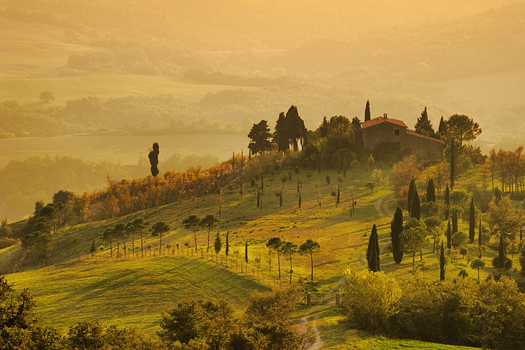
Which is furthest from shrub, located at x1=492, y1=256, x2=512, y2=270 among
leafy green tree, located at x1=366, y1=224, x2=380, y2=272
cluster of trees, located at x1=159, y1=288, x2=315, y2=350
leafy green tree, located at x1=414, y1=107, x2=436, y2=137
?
leafy green tree, located at x1=414, y1=107, x2=436, y2=137

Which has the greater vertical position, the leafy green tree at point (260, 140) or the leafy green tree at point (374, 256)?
the leafy green tree at point (260, 140)

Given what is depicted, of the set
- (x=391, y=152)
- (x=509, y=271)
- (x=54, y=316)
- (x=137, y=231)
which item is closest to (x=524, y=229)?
(x=509, y=271)

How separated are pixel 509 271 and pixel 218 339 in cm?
4987

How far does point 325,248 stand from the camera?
93.4 m

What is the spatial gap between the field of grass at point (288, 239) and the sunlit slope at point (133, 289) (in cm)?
45

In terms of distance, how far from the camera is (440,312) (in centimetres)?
6341

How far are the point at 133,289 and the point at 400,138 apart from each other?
9111cm

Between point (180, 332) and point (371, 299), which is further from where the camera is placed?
point (371, 299)

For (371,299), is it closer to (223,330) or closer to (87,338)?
(223,330)

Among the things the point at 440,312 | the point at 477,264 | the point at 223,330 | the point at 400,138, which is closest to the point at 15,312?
the point at 223,330

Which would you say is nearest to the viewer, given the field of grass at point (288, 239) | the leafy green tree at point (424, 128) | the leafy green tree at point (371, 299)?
the leafy green tree at point (371, 299)

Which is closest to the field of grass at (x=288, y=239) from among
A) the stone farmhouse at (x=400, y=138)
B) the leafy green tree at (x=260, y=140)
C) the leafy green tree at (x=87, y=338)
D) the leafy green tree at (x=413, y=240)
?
the leafy green tree at (x=413, y=240)

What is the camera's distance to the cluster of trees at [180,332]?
4881cm

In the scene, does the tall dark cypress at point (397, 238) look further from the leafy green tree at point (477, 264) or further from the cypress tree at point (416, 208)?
the cypress tree at point (416, 208)
